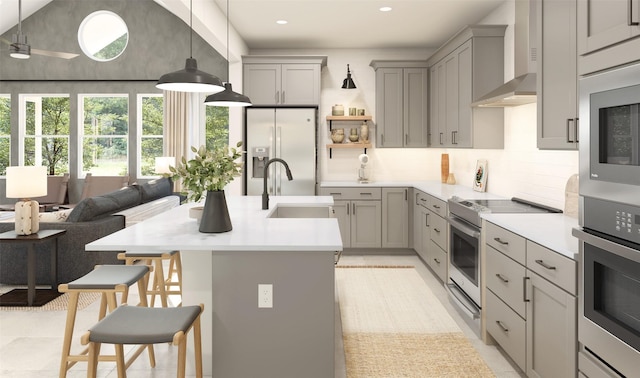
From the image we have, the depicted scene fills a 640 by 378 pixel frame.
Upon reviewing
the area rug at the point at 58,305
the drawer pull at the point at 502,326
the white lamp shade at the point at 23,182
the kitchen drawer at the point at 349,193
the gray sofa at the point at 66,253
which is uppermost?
the white lamp shade at the point at 23,182

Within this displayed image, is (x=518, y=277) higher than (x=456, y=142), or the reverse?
(x=456, y=142)

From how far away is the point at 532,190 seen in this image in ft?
13.4

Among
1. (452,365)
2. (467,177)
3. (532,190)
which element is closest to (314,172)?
(467,177)

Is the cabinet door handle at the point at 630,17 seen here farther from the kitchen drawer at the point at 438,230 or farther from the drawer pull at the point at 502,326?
the kitchen drawer at the point at 438,230

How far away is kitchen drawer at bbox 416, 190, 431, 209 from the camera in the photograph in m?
5.41

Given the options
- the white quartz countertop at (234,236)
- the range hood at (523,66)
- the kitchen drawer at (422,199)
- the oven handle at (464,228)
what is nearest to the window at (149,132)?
the kitchen drawer at (422,199)

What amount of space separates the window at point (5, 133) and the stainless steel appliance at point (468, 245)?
839cm

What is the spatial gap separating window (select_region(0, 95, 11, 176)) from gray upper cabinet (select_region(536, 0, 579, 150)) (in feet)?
30.0

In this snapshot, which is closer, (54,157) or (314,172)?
(314,172)

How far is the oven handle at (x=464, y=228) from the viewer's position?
3.43 meters

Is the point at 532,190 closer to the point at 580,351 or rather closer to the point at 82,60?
the point at 580,351

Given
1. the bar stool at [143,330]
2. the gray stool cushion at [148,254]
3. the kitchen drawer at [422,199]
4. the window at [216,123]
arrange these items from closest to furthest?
the bar stool at [143,330] < the gray stool cushion at [148,254] < the kitchen drawer at [422,199] < the window at [216,123]

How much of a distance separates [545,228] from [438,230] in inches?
87.4

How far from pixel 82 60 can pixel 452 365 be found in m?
8.11
